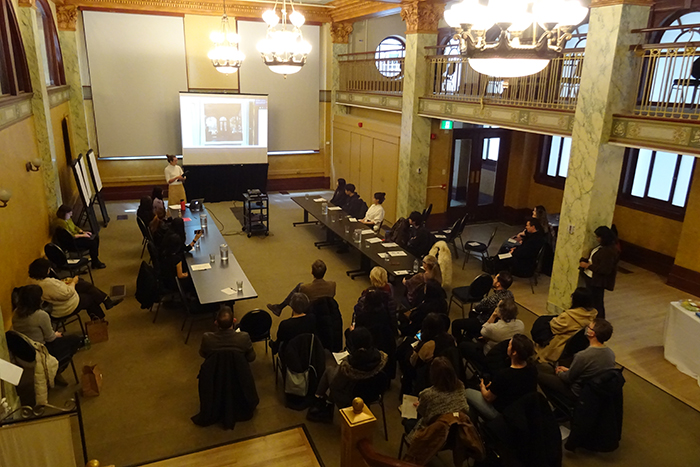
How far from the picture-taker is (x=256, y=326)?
5746mm

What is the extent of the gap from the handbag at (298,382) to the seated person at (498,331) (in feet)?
5.36

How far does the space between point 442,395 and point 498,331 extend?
5.14 feet

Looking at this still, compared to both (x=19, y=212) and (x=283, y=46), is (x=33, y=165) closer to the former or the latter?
(x=19, y=212)

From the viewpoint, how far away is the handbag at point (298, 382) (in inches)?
199

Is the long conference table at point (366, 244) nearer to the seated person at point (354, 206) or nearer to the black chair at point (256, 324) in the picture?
the seated person at point (354, 206)

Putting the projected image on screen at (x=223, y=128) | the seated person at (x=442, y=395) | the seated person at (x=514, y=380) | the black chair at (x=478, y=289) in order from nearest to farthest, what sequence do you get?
the seated person at (x=442, y=395)
the seated person at (x=514, y=380)
the black chair at (x=478, y=289)
the projected image on screen at (x=223, y=128)

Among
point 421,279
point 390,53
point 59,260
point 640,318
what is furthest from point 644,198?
point 59,260

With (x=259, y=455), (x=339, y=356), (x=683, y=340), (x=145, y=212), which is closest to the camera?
(x=259, y=455)

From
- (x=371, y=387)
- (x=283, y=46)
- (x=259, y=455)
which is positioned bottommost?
(x=259, y=455)

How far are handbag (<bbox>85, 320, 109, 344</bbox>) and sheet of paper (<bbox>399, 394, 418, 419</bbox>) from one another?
4105 mm

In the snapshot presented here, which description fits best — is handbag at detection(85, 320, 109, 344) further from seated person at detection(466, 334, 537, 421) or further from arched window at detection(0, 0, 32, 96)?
seated person at detection(466, 334, 537, 421)

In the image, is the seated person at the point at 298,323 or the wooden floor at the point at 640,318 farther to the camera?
the wooden floor at the point at 640,318

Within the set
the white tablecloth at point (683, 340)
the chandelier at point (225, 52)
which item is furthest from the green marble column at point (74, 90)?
the white tablecloth at point (683, 340)

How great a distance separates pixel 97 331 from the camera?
648cm
